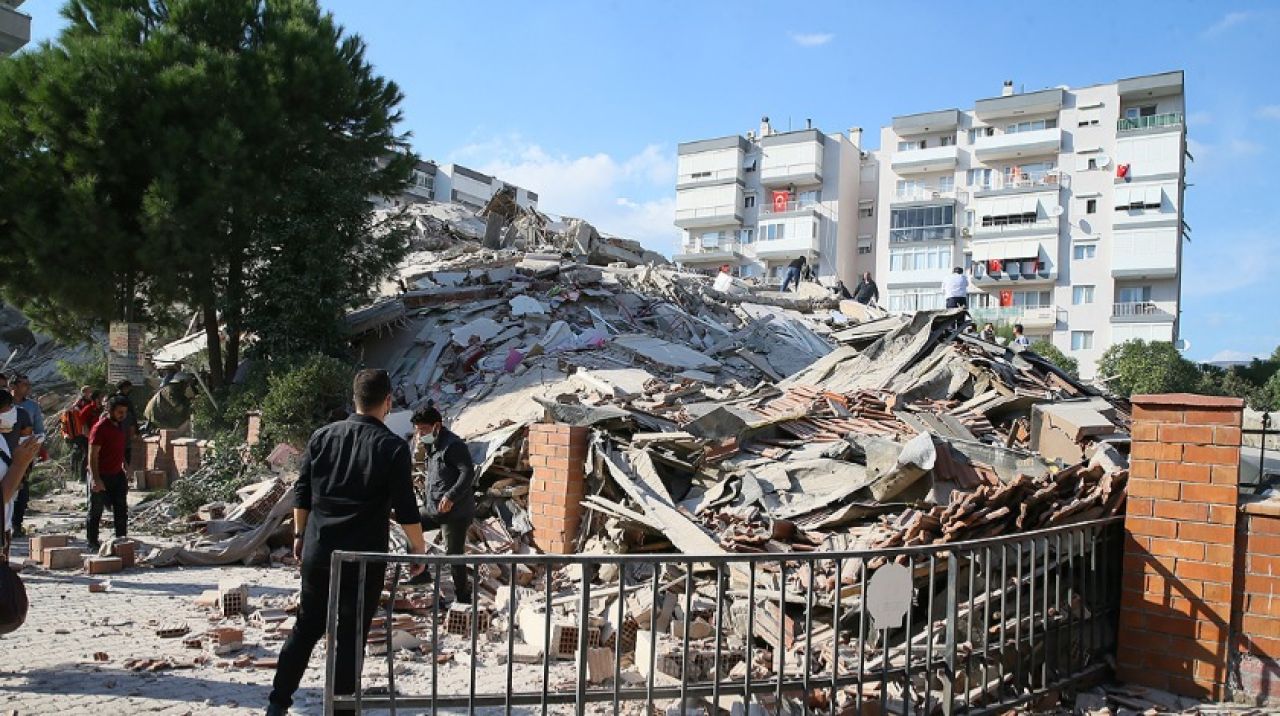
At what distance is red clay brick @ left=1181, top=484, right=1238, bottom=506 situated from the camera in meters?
4.78

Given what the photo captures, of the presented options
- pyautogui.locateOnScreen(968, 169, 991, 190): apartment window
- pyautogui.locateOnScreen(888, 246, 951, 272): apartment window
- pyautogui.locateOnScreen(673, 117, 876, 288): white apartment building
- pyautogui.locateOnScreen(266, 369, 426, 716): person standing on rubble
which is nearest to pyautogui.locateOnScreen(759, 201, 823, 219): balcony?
pyautogui.locateOnScreen(673, 117, 876, 288): white apartment building

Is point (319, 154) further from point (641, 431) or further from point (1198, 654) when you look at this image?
point (1198, 654)

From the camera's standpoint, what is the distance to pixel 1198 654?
4.84 meters

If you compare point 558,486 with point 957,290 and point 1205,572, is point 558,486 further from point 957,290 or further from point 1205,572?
point 957,290

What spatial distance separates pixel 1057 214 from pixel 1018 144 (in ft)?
15.9

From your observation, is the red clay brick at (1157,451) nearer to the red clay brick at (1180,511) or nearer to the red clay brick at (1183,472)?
the red clay brick at (1183,472)

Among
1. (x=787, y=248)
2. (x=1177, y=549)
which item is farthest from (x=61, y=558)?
(x=787, y=248)

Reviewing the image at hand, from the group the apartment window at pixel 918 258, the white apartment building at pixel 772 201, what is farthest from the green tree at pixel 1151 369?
the white apartment building at pixel 772 201

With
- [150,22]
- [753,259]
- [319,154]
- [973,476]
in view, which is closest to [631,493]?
[973,476]

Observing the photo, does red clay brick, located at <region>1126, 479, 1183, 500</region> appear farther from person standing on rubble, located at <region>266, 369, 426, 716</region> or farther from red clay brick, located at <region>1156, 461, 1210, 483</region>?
person standing on rubble, located at <region>266, 369, 426, 716</region>

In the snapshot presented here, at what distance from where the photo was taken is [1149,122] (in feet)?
160

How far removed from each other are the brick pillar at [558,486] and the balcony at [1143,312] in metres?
50.3

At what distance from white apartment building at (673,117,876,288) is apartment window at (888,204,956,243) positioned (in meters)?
5.12

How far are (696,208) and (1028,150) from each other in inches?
932
